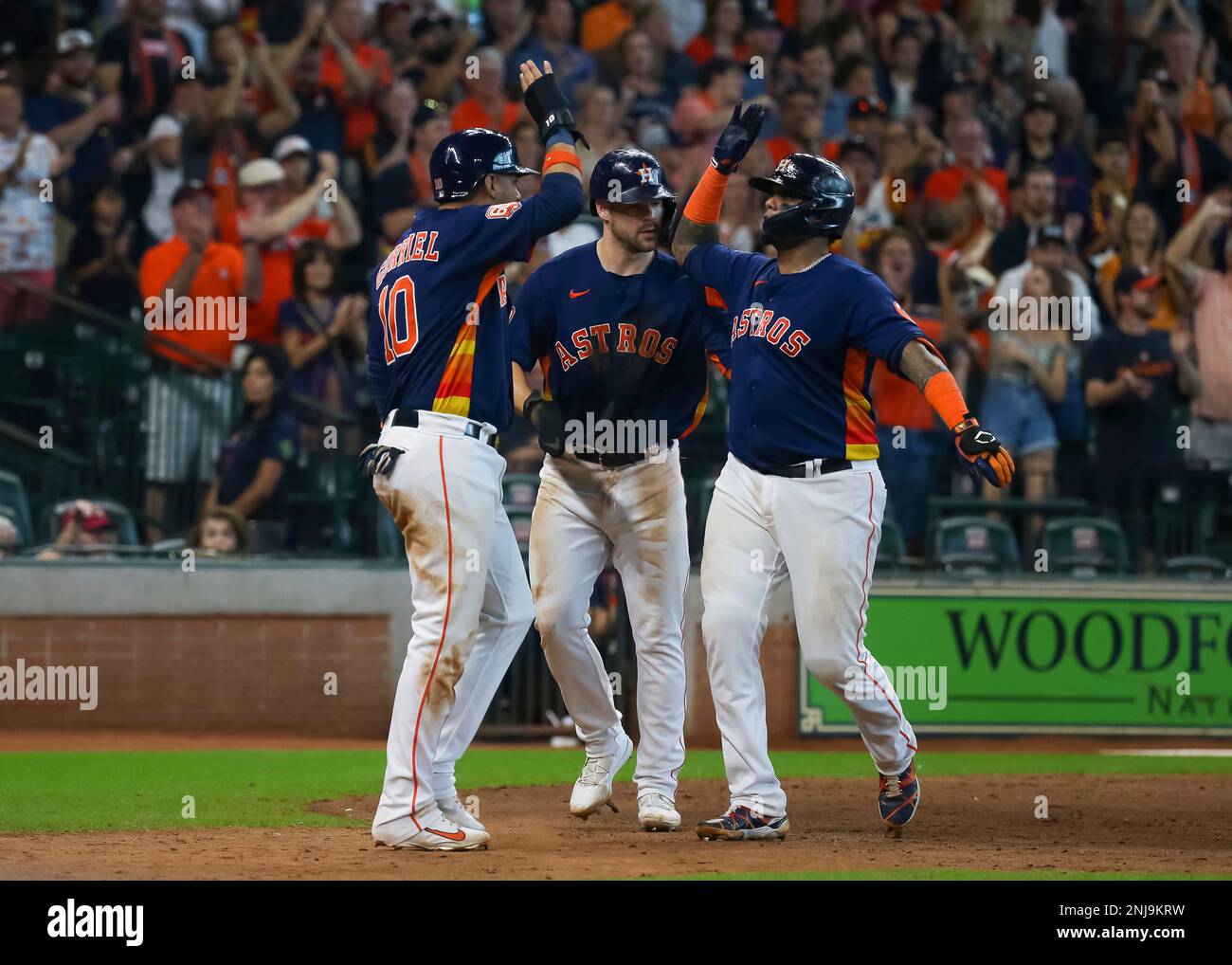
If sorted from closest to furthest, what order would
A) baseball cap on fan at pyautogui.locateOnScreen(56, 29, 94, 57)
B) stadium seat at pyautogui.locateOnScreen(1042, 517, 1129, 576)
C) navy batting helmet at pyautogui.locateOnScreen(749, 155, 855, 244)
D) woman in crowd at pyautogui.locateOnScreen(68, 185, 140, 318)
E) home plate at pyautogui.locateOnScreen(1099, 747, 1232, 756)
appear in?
navy batting helmet at pyautogui.locateOnScreen(749, 155, 855, 244), home plate at pyautogui.locateOnScreen(1099, 747, 1232, 756), stadium seat at pyautogui.locateOnScreen(1042, 517, 1129, 576), woman in crowd at pyautogui.locateOnScreen(68, 185, 140, 318), baseball cap on fan at pyautogui.locateOnScreen(56, 29, 94, 57)

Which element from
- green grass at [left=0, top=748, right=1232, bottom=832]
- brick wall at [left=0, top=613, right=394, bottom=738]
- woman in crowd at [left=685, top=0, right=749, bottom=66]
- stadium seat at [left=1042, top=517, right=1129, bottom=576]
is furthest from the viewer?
woman in crowd at [left=685, top=0, right=749, bottom=66]

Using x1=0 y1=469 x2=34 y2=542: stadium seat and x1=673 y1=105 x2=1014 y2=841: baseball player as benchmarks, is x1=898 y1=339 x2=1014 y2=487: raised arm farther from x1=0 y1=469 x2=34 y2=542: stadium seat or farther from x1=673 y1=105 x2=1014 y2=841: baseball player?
x1=0 y1=469 x2=34 y2=542: stadium seat

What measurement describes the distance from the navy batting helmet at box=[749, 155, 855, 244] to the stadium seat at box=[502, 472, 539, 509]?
190 inches

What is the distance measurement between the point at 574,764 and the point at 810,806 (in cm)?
225

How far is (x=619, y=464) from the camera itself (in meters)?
6.93

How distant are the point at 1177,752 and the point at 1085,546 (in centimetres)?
156

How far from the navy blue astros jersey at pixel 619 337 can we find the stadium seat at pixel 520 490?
13.9 ft

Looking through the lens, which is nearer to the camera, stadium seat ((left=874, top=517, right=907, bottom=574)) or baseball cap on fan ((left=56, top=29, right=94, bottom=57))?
stadium seat ((left=874, top=517, right=907, bottom=574))

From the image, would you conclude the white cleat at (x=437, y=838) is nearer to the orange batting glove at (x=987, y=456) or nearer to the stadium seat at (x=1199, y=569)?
the orange batting glove at (x=987, y=456)

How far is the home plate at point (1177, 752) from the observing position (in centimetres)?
1085

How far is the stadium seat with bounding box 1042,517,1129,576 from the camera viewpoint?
11703 millimetres

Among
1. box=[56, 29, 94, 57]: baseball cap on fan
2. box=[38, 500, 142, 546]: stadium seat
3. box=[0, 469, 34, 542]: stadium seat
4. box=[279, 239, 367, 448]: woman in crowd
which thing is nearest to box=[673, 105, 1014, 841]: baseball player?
box=[279, 239, 367, 448]: woman in crowd
